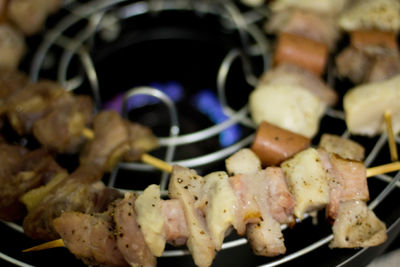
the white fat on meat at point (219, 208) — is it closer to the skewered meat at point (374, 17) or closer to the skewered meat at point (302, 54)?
the skewered meat at point (302, 54)

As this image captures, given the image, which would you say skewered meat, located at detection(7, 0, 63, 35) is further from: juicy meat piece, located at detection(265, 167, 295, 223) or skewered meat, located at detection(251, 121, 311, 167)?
juicy meat piece, located at detection(265, 167, 295, 223)

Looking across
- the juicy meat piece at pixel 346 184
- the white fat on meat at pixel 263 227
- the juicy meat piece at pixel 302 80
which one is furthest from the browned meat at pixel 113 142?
the juicy meat piece at pixel 346 184

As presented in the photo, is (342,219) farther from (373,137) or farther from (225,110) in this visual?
(225,110)

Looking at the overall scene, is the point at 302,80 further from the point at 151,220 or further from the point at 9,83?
the point at 9,83

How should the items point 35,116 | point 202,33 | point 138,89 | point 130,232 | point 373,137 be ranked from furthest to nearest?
1. point 202,33
2. point 138,89
3. point 373,137
4. point 35,116
5. point 130,232

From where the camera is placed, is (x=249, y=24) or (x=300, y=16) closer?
(x=300, y=16)

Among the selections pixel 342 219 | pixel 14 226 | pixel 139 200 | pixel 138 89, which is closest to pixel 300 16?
pixel 138 89

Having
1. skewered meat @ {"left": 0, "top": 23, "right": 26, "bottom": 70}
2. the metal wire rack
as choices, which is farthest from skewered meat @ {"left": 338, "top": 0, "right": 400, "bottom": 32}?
skewered meat @ {"left": 0, "top": 23, "right": 26, "bottom": 70}
